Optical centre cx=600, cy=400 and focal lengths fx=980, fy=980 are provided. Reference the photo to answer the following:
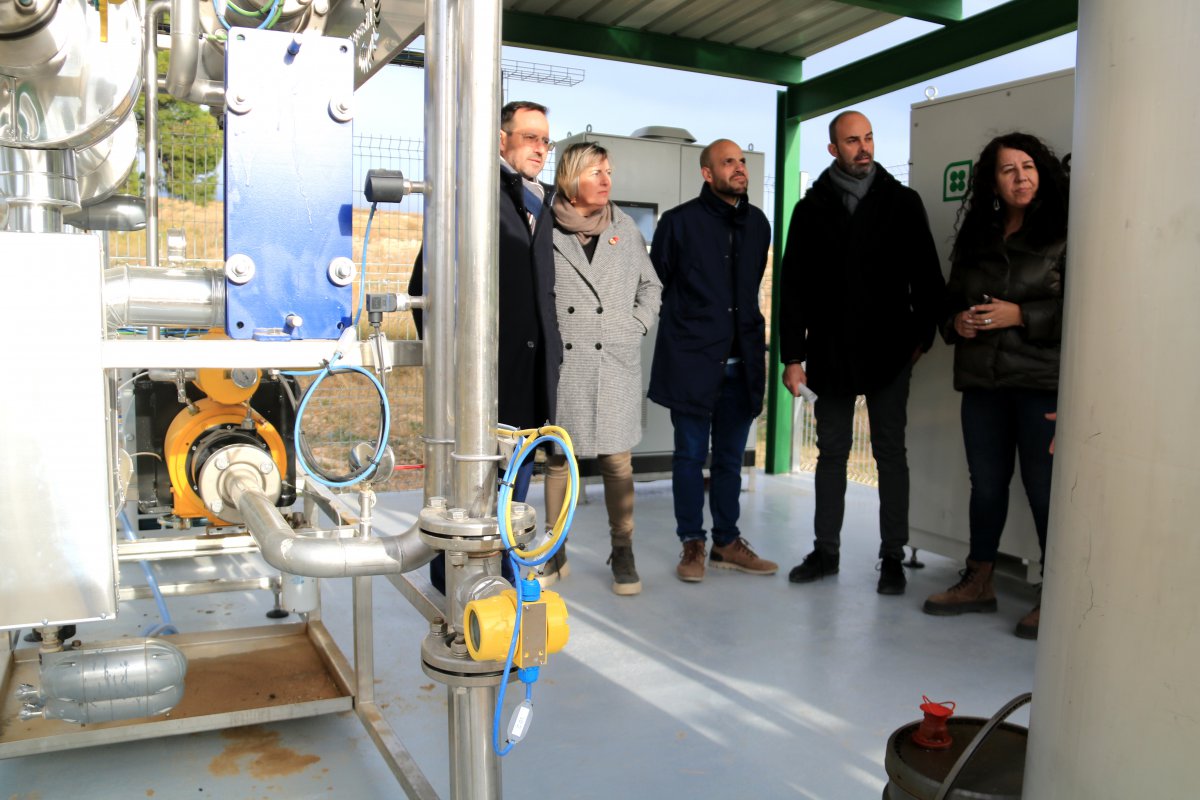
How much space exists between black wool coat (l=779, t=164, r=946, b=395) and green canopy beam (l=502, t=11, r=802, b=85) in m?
2.14

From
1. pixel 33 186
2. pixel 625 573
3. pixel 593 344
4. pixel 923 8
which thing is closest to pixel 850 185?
pixel 593 344

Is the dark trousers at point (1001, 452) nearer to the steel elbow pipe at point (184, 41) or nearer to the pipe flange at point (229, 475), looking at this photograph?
the pipe flange at point (229, 475)

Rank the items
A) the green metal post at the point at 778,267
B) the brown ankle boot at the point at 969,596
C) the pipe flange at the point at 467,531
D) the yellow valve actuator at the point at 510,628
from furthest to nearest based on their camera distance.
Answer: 1. the green metal post at the point at 778,267
2. the brown ankle boot at the point at 969,596
3. the pipe flange at the point at 467,531
4. the yellow valve actuator at the point at 510,628

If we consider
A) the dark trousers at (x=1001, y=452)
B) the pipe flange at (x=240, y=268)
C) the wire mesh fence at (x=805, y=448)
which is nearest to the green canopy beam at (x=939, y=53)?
the dark trousers at (x=1001, y=452)

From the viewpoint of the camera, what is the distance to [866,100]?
547cm

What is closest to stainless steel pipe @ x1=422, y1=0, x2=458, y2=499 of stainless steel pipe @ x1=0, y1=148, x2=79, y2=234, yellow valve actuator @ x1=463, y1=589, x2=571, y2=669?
yellow valve actuator @ x1=463, y1=589, x2=571, y2=669

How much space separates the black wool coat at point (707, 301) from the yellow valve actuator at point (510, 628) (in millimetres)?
2714

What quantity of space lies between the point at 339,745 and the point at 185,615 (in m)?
1.41

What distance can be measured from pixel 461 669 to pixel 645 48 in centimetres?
490

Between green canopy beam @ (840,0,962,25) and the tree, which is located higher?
green canopy beam @ (840,0,962,25)

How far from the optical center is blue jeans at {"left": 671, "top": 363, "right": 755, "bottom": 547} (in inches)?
161

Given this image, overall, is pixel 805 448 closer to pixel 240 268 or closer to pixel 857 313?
pixel 857 313

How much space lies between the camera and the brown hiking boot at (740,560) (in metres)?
4.13

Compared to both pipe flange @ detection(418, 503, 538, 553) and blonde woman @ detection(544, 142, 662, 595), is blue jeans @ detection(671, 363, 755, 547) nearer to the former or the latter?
blonde woman @ detection(544, 142, 662, 595)
